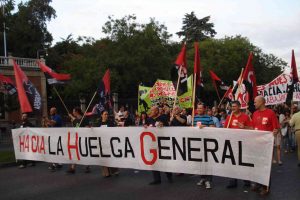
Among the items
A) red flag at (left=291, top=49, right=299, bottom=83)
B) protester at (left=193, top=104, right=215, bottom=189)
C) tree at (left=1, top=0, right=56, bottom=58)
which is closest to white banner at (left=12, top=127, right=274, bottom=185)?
protester at (left=193, top=104, right=215, bottom=189)

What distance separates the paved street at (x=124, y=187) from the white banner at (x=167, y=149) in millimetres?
358

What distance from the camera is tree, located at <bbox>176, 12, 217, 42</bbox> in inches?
3007

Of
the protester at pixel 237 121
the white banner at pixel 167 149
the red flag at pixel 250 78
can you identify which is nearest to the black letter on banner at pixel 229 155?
the white banner at pixel 167 149

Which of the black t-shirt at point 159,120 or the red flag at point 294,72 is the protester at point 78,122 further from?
the red flag at point 294,72

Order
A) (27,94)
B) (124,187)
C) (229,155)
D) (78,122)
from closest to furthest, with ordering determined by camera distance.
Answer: (229,155) → (124,187) → (78,122) → (27,94)

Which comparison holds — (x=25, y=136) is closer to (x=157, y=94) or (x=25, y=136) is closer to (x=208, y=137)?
(x=208, y=137)

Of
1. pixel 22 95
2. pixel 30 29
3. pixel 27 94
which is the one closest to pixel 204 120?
pixel 22 95

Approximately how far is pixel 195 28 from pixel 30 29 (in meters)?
32.5

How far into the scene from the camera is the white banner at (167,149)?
795cm

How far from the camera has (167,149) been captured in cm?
923

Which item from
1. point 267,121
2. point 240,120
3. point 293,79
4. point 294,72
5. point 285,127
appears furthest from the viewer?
point 285,127

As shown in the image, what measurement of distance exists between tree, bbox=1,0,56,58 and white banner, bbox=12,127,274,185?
140 ft

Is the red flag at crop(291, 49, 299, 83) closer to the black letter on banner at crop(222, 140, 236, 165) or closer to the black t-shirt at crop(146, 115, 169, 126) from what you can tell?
the black t-shirt at crop(146, 115, 169, 126)

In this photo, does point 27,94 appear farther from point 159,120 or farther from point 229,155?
point 229,155
